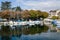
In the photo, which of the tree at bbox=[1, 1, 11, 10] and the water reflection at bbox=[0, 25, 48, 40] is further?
the tree at bbox=[1, 1, 11, 10]

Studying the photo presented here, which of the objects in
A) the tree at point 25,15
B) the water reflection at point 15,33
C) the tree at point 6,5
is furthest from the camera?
the tree at point 6,5

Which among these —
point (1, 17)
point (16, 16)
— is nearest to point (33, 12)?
point (16, 16)

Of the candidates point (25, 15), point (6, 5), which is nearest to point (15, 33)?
point (25, 15)

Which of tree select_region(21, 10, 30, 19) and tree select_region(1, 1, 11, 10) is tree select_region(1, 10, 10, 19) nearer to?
tree select_region(21, 10, 30, 19)

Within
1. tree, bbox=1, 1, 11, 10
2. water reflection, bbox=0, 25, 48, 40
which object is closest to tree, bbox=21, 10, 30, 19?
tree, bbox=1, 1, 11, 10

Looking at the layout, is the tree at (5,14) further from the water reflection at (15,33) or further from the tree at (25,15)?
the water reflection at (15,33)

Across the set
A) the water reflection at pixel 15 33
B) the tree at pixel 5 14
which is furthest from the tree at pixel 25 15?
the water reflection at pixel 15 33

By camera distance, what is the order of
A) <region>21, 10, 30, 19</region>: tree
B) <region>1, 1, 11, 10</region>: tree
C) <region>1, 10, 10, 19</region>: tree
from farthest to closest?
<region>1, 1, 11, 10</region>: tree → <region>21, 10, 30, 19</region>: tree → <region>1, 10, 10, 19</region>: tree

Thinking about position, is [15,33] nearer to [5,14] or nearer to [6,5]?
[5,14]

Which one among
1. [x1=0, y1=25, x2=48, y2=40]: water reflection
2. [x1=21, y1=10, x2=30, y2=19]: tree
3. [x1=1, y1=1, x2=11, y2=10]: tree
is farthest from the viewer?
[x1=1, y1=1, x2=11, y2=10]: tree

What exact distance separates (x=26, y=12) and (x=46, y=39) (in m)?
24.6

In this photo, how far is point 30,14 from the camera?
3750 centimetres

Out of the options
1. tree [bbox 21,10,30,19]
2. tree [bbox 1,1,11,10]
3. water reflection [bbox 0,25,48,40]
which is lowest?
water reflection [bbox 0,25,48,40]

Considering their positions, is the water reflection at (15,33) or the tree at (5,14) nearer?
the water reflection at (15,33)
